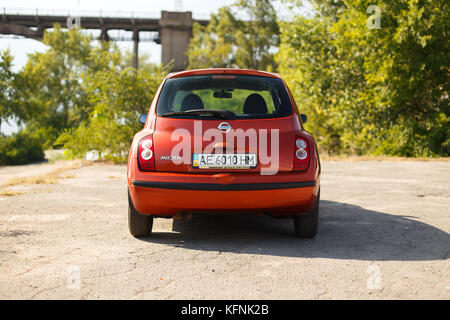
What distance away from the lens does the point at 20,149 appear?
27.9m

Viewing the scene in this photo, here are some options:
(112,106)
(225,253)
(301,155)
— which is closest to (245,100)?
(301,155)

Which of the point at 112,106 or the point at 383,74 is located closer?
the point at 112,106

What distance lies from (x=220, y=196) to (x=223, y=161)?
309mm

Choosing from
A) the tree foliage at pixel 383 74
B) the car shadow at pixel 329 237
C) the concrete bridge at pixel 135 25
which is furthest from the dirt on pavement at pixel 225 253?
the concrete bridge at pixel 135 25

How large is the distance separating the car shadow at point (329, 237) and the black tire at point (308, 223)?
6 centimetres

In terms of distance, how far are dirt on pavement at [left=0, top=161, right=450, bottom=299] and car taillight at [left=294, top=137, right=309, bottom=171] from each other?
739mm

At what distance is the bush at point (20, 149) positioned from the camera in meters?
27.1

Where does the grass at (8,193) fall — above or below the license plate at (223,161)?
below

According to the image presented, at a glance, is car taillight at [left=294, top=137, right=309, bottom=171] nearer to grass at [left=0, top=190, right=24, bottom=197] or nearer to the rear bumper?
the rear bumper

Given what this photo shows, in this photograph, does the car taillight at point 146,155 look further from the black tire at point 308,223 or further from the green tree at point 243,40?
the green tree at point 243,40

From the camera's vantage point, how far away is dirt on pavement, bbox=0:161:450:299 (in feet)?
10.1

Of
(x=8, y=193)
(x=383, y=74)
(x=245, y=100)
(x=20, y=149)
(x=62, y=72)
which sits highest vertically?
(x=62, y=72)

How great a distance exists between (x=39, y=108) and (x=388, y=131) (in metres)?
22.1

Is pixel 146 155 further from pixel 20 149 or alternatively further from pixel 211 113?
pixel 20 149
